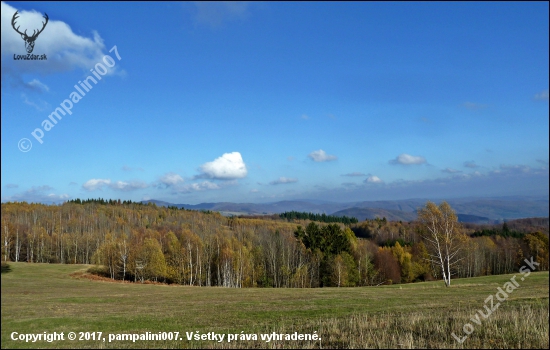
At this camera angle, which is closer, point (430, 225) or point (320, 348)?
point (320, 348)

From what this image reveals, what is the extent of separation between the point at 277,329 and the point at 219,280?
2971 inches

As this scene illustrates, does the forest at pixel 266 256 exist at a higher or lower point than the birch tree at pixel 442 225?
lower

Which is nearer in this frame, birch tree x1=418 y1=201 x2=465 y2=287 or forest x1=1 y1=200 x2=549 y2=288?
birch tree x1=418 y1=201 x2=465 y2=287

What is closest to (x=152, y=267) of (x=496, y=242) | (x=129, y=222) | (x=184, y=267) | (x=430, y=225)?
(x=184, y=267)

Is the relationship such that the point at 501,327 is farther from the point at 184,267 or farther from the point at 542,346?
the point at 184,267

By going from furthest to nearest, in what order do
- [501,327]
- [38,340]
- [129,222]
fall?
[129,222] < [501,327] < [38,340]

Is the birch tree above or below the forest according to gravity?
above

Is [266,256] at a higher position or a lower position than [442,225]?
lower

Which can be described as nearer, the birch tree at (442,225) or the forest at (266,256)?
the birch tree at (442,225)

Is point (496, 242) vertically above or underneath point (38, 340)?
underneath

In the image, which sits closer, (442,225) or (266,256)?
(442,225)

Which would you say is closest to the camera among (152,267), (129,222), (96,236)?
(152,267)

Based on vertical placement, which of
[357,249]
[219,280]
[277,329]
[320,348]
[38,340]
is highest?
[38,340]

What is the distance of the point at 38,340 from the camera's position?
9438mm
